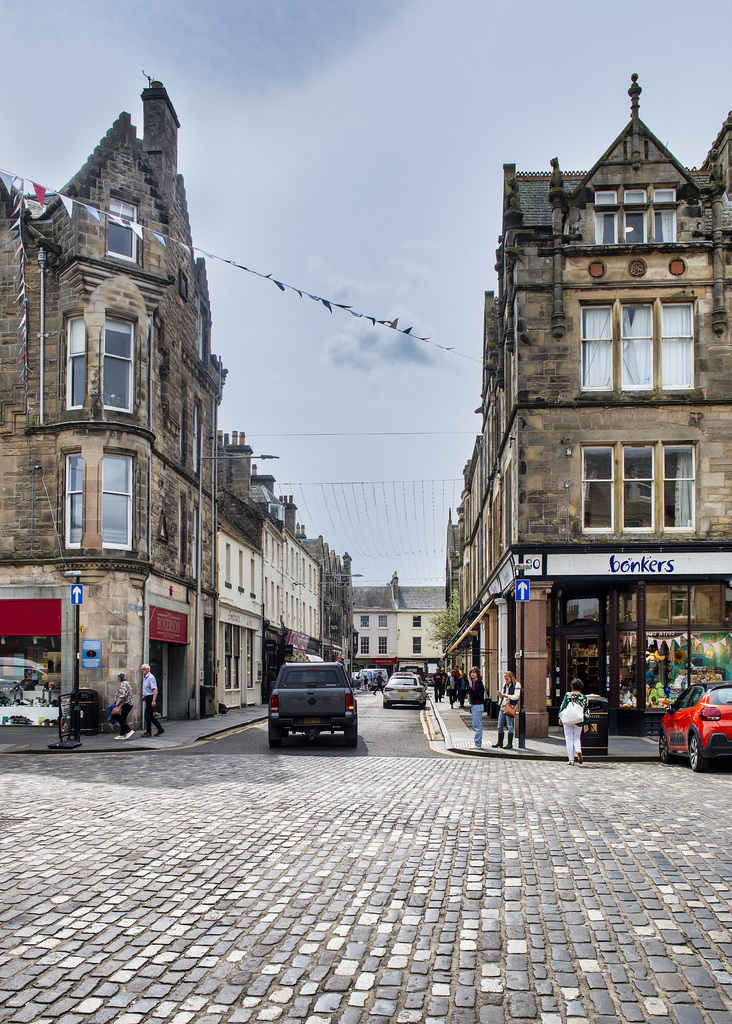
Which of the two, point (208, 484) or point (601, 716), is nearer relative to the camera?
point (601, 716)

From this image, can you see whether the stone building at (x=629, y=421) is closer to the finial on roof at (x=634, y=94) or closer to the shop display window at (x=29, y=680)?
the finial on roof at (x=634, y=94)

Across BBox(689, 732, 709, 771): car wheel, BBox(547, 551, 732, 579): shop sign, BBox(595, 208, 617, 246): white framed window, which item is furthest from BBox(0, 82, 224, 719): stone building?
BBox(689, 732, 709, 771): car wheel

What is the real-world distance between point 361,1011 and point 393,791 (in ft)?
24.3

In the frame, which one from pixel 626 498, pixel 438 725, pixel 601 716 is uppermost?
pixel 626 498

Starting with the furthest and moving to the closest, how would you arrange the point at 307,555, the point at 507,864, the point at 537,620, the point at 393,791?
1. the point at 307,555
2. the point at 537,620
3. the point at 393,791
4. the point at 507,864

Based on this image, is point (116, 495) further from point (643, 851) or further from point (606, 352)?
point (643, 851)

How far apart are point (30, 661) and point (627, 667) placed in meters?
14.7

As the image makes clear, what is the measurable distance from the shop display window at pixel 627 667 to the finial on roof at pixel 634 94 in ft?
42.5

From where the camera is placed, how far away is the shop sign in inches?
870

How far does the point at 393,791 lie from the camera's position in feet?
39.4

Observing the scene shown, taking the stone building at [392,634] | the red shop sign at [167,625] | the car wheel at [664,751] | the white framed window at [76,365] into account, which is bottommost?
the stone building at [392,634]

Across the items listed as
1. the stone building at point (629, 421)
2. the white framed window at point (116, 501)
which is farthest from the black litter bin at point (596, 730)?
the white framed window at point (116, 501)

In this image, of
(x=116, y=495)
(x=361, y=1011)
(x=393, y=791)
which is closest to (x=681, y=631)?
(x=393, y=791)

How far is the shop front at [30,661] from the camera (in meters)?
23.5
